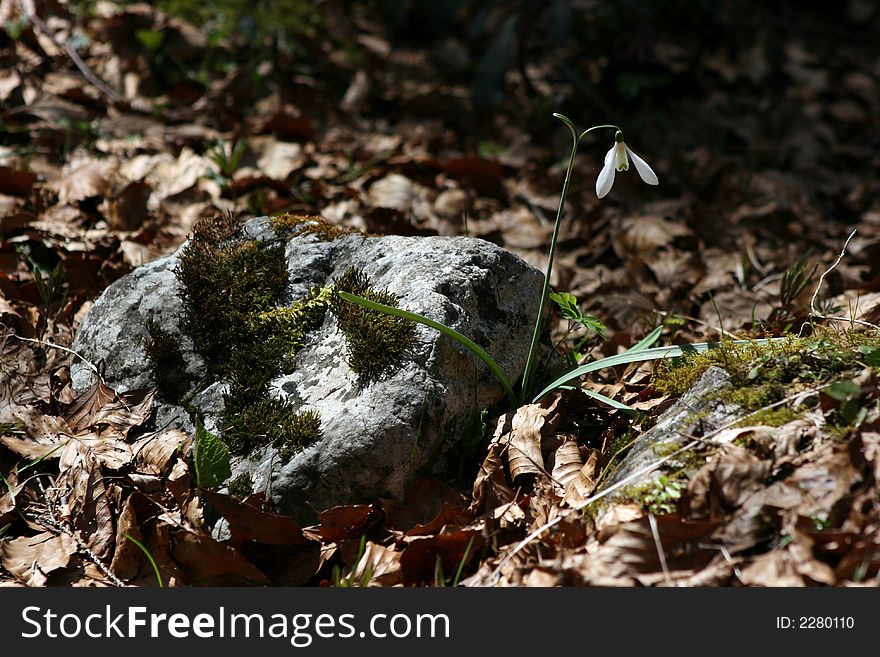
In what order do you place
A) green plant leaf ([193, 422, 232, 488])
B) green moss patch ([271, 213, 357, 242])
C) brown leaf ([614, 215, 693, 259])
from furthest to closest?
brown leaf ([614, 215, 693, 259])
green moss patch ([271, 213, 357, 242])
green plant leaf ([193, 422, 232, 488])

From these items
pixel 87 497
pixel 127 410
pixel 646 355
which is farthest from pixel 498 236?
pixel 87 497

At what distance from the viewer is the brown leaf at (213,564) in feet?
6.63

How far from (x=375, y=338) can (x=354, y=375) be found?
0.42ft

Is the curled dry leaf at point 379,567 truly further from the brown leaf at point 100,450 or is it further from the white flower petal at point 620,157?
the white flower petal at point 620,157

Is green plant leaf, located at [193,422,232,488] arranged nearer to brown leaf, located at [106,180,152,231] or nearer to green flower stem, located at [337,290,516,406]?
green flower stem, located at [337,290,516,406]

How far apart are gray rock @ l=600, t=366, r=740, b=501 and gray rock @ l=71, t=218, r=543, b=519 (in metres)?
0.51

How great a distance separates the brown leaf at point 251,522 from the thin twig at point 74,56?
3240 millimetres

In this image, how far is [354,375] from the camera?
2.30m

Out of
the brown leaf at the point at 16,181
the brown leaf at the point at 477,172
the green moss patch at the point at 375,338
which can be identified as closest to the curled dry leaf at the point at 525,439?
the green moss patch at the point at 375,338

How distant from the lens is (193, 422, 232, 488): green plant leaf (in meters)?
A: 2.18

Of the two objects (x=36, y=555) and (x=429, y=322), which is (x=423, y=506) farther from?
Answer: (x=36, y=555)

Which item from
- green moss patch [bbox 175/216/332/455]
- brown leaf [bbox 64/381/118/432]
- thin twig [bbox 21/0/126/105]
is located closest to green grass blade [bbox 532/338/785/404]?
green moss patch [bbox 175/216/332/455]

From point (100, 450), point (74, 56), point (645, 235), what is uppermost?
point (74, 56)

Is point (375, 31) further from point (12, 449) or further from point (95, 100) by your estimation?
point (12, 449)
